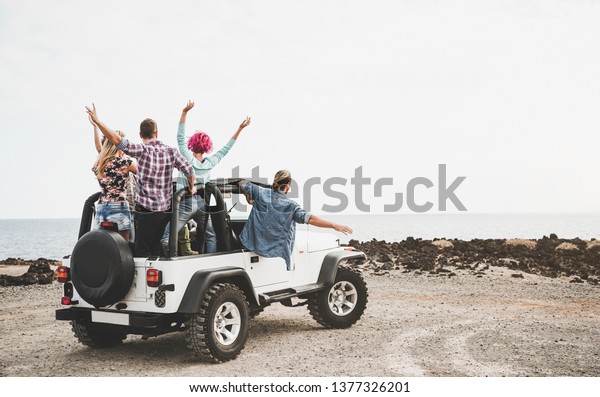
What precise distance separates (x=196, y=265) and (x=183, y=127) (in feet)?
5.47

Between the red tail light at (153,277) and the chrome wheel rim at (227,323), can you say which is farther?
the chrome wheel rim at (227,323)

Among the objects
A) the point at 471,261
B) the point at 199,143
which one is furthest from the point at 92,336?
the point at 471,261

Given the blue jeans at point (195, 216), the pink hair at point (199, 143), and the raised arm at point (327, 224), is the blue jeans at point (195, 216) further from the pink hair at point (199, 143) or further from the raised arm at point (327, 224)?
the raised arm at point (327, 224)

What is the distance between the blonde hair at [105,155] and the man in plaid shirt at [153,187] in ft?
1.06

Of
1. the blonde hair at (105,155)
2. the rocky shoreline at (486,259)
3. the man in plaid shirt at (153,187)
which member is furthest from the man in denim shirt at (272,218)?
the rocky shoreline at (486,259)

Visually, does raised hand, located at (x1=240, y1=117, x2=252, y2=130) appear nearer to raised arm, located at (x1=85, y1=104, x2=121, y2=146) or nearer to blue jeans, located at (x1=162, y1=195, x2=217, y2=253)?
blue jeans, located at (x1=162, y1=195, x2=217, y2=253)

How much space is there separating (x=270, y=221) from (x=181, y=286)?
1.55 m

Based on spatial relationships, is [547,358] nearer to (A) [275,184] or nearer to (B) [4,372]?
(A) [275,184]

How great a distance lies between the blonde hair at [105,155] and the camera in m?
7.04

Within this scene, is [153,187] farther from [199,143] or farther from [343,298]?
[343,298]

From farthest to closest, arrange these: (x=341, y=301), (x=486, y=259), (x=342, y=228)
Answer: (x=486, y=259), (x=341, y=301), (x=342, y=228)

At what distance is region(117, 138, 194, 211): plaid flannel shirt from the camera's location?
692 cm

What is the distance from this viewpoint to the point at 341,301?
930 centimetres

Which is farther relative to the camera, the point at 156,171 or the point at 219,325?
the point at 219,325
